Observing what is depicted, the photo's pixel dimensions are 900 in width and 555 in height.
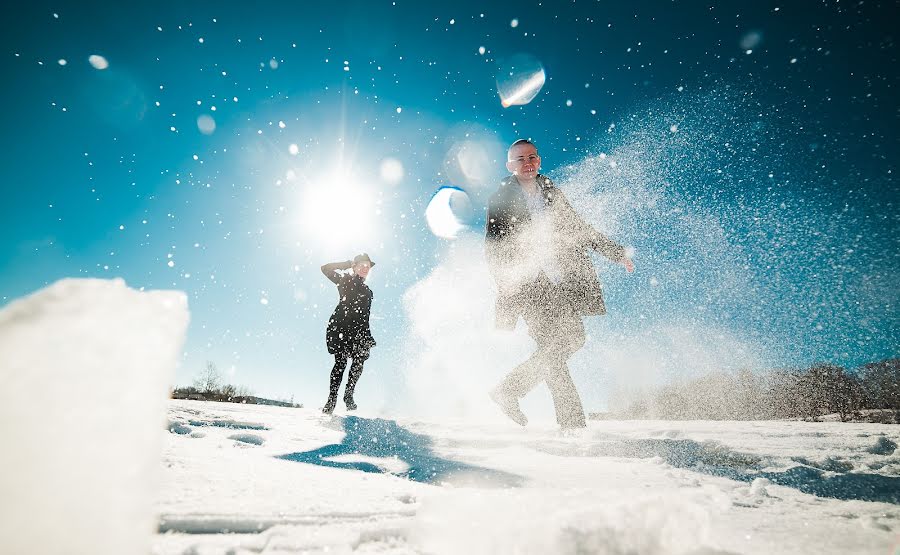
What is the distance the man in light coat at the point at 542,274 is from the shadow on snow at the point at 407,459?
50.9 inches

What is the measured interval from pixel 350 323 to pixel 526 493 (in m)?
4.82

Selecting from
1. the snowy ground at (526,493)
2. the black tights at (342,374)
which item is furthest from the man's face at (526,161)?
the black tights at (342,374)

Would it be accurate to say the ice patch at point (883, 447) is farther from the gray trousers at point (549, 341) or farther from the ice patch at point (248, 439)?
the ice patch at point (248, 439)

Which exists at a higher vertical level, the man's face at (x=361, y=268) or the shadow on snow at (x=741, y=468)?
the man's face at (x=361, y=268)

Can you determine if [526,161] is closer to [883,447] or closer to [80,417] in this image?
[883,447]

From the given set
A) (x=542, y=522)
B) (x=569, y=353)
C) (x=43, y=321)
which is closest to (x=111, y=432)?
(x=43, y=321)

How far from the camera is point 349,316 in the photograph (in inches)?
221

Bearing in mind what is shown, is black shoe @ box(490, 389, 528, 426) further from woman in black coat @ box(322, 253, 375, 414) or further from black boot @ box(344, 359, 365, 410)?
black boot @ box(344, 359, 365, 410)

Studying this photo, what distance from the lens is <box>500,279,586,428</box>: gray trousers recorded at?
3.27 metres

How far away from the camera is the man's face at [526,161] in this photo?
385 centimetres

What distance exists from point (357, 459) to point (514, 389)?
6.99ft

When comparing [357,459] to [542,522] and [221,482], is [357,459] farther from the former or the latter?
[542,522]

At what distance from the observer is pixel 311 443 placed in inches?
75.9

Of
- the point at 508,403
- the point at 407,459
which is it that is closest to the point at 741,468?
the point at 407,459
